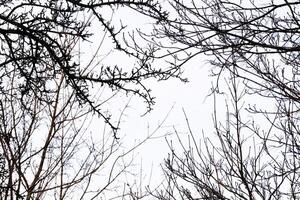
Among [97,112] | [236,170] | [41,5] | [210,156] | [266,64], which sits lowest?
[236,170]

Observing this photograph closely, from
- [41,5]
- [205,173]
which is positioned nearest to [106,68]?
[41,5]

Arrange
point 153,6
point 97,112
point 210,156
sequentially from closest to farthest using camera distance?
point 153,6 < point 97,112 < point 210,156

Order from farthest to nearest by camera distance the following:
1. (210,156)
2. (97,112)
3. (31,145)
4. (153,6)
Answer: (31,145) → (210,156) → (97,112) → (153,6)

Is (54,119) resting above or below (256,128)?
above

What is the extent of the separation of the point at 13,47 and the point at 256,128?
274 centimetres

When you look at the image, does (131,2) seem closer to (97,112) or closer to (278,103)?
(97,112)

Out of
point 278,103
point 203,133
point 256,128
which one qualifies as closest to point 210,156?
point 203,133

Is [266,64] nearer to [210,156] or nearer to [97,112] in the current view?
[210,156]

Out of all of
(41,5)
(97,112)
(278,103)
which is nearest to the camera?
(41,5)

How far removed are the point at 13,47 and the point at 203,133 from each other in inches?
94.7

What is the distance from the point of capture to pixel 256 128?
4.03 m

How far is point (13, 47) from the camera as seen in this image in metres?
3.25

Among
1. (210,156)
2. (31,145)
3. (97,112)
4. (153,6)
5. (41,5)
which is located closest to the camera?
(41,5)

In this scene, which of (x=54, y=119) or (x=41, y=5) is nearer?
(x=41, y=5)
